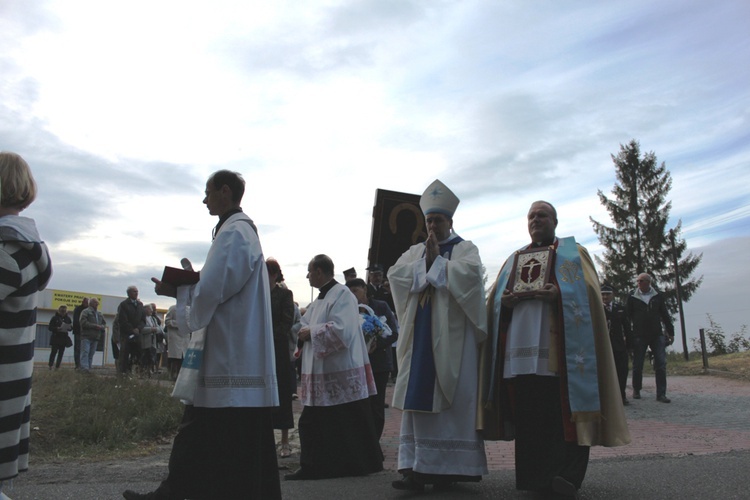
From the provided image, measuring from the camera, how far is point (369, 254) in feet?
36.5

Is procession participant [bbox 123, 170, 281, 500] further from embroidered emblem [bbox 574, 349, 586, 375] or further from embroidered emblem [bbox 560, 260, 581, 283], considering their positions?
embroidered emblem [bbox 560, 260, 581, 283]

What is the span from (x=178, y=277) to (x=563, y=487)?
2.89 m

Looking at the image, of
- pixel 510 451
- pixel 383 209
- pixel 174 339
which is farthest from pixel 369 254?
pixel 174 339

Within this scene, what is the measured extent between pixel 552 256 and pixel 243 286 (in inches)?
99.9

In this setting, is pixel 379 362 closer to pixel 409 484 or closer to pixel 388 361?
pixel 388 361

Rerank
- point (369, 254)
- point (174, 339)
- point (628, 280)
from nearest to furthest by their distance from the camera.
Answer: point (369, 254) → point (174, 339) → point (628, 280)

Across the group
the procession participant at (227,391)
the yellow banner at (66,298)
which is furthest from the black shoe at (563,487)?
the yellow banner at (66,298)

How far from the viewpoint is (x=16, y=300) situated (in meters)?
3.61

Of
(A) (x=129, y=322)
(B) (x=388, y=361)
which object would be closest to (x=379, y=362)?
(B) (x=388, y=361)

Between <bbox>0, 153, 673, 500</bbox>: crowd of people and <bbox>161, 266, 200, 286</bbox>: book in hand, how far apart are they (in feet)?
0.15

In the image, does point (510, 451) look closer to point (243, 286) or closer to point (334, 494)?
point (334, 494)

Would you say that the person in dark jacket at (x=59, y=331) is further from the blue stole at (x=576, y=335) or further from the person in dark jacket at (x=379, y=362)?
the blue stole at (x=576, y=335)

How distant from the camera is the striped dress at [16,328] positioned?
11.5ft

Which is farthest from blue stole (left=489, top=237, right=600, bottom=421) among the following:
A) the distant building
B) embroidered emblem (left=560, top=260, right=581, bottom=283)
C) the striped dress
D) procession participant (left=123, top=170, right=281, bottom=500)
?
the distant building
